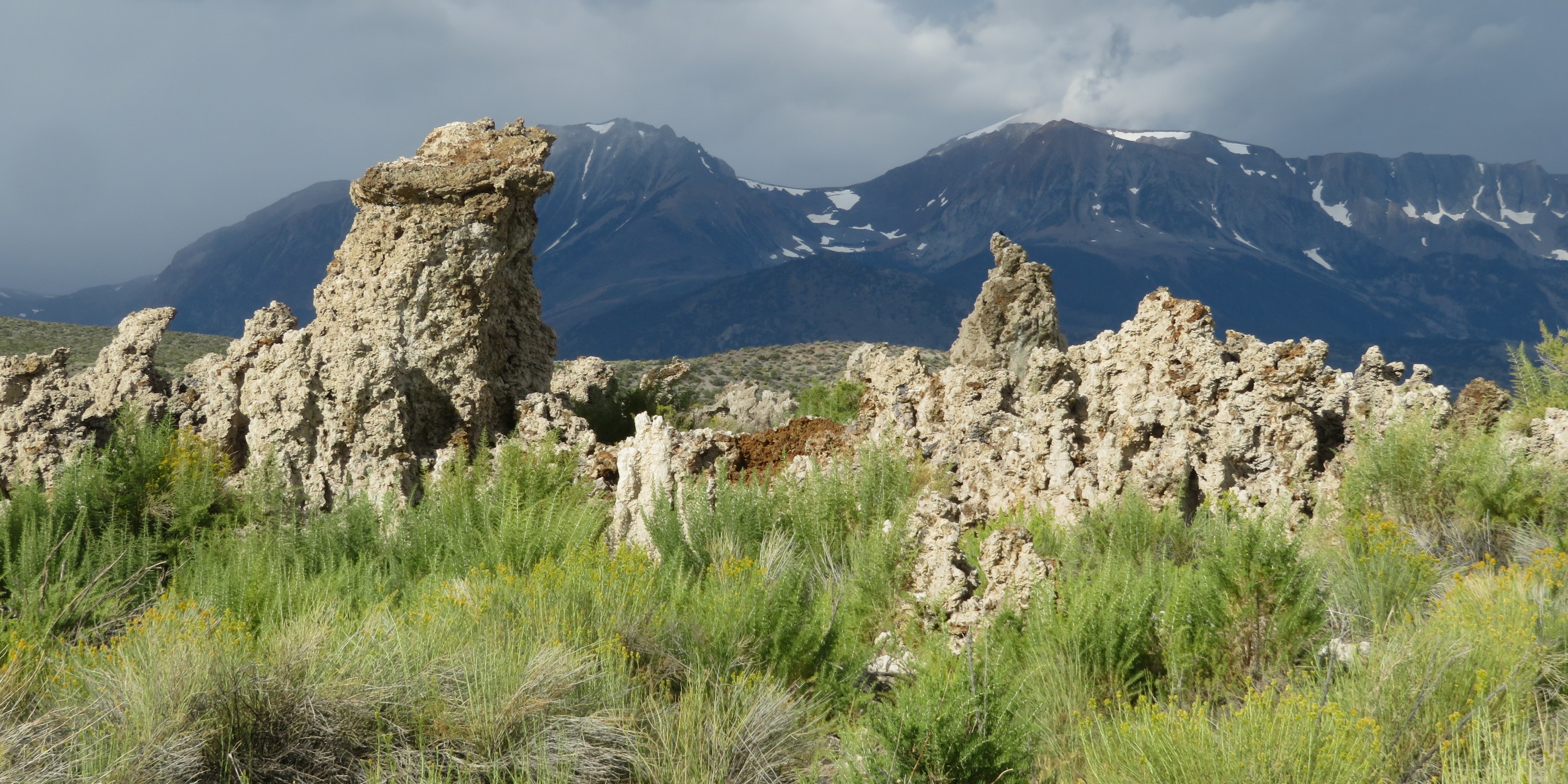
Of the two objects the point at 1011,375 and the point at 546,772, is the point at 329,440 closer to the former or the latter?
the point at 546,772

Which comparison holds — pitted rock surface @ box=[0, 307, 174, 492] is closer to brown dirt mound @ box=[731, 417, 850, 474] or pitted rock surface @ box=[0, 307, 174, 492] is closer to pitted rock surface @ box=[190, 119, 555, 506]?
pitted rock surface @ box=[190, 119, 555, 506]

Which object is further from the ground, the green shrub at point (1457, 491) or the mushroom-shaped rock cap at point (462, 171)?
the mushroom-shaped rock cap at point (462, 171)

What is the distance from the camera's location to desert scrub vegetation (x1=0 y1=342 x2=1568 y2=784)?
9.64ft

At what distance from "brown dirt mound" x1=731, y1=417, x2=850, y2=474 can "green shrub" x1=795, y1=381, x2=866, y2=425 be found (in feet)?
9.69

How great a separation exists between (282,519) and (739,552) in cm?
347

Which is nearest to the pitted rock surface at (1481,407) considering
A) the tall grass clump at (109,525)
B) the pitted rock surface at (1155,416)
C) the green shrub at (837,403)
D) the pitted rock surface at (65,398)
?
the pitted rock surface at (1155,416)

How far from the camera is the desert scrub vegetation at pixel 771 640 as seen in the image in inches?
116

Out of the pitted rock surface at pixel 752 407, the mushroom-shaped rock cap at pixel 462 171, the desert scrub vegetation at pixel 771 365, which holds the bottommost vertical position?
the desert scrub vegetation at pixel 771 365

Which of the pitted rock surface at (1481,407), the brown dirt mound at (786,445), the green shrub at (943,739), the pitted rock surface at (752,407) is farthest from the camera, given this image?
the pitted rock surface at (752,407)

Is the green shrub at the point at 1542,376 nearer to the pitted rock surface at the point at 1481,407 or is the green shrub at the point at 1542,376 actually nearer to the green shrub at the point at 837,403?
the pitted rock surface at the point at 1481,407

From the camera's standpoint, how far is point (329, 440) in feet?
23.1

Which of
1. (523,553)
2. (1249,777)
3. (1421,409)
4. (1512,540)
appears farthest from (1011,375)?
(1249,777)

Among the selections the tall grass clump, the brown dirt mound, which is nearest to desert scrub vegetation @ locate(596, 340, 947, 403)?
the brown dirt mound

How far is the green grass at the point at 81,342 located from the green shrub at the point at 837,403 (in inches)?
1238
